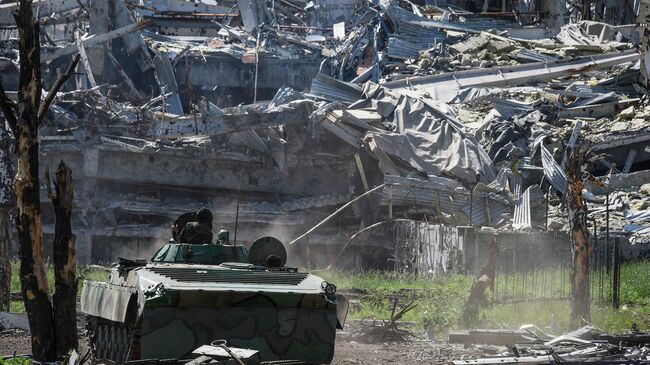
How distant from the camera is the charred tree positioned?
13453 mm

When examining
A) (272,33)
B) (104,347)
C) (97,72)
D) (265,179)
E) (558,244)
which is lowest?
(104,347)

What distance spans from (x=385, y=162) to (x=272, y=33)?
14180 millimetres

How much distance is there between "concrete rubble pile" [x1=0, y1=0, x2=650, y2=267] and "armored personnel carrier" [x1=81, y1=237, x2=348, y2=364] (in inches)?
614

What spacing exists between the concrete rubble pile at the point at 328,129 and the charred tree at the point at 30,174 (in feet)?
47.8

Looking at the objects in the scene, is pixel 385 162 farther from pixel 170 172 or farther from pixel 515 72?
pixel 515 72

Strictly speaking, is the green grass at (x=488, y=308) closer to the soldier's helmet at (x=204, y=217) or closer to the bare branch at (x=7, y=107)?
the soldier's helmet at (x=204, y=217)

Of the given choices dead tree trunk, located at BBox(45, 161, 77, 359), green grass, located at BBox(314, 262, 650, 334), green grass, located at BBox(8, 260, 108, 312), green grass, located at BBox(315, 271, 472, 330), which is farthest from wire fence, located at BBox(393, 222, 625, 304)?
dead tree trunk, located at BBox(45, 161, 77, 359)

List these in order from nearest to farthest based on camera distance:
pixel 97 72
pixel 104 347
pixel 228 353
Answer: pixel 228 353 → pixel 104 347 → pixel 97 72

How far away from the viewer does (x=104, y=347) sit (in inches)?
552

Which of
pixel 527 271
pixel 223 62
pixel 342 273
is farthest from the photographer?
pixel 223 62

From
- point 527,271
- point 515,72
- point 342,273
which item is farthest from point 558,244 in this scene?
point 515,72

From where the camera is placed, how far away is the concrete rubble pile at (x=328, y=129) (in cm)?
3338

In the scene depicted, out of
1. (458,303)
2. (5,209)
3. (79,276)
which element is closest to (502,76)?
(79,276)

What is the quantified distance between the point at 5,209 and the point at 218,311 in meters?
9.15
